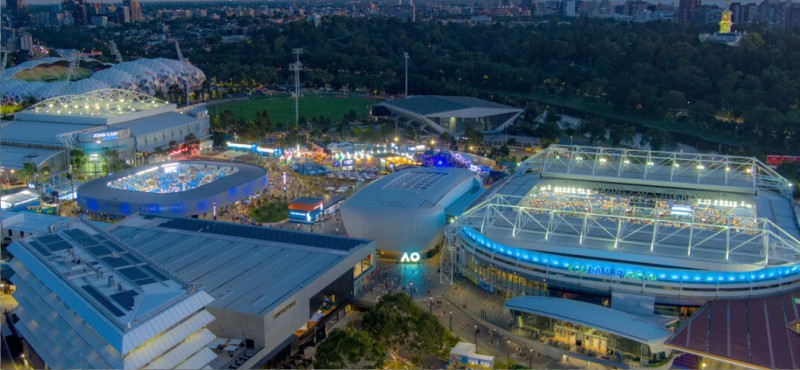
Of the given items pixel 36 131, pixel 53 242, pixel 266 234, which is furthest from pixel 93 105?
pixel 53 242

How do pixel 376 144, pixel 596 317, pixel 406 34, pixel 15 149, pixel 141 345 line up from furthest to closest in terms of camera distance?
pixel 406 34, pixel 376 144, pixel 15 149, pixel 596 317, pixel 141 345

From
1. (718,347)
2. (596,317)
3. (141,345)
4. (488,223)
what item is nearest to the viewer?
(141,345)

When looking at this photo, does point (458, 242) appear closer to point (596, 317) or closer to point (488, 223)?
point (488, 223)

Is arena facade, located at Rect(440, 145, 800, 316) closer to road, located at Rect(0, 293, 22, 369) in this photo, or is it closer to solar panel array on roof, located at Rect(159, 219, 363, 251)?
solar panel array on roof, located at Rect(159, 219, 363, 251)

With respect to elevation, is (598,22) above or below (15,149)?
above

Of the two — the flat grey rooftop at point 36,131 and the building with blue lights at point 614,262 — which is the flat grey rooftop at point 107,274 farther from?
the flat grey rooftop at point 36,131

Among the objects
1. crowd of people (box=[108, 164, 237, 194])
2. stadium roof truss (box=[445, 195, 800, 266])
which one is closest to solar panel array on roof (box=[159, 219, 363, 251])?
stadium roof truss (box=[445, 195, 800, 266])

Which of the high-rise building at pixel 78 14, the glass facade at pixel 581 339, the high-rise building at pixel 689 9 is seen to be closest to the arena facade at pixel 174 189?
the glass facade at pixel 581 339

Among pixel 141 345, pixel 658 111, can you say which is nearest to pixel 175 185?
pixel 141 345
